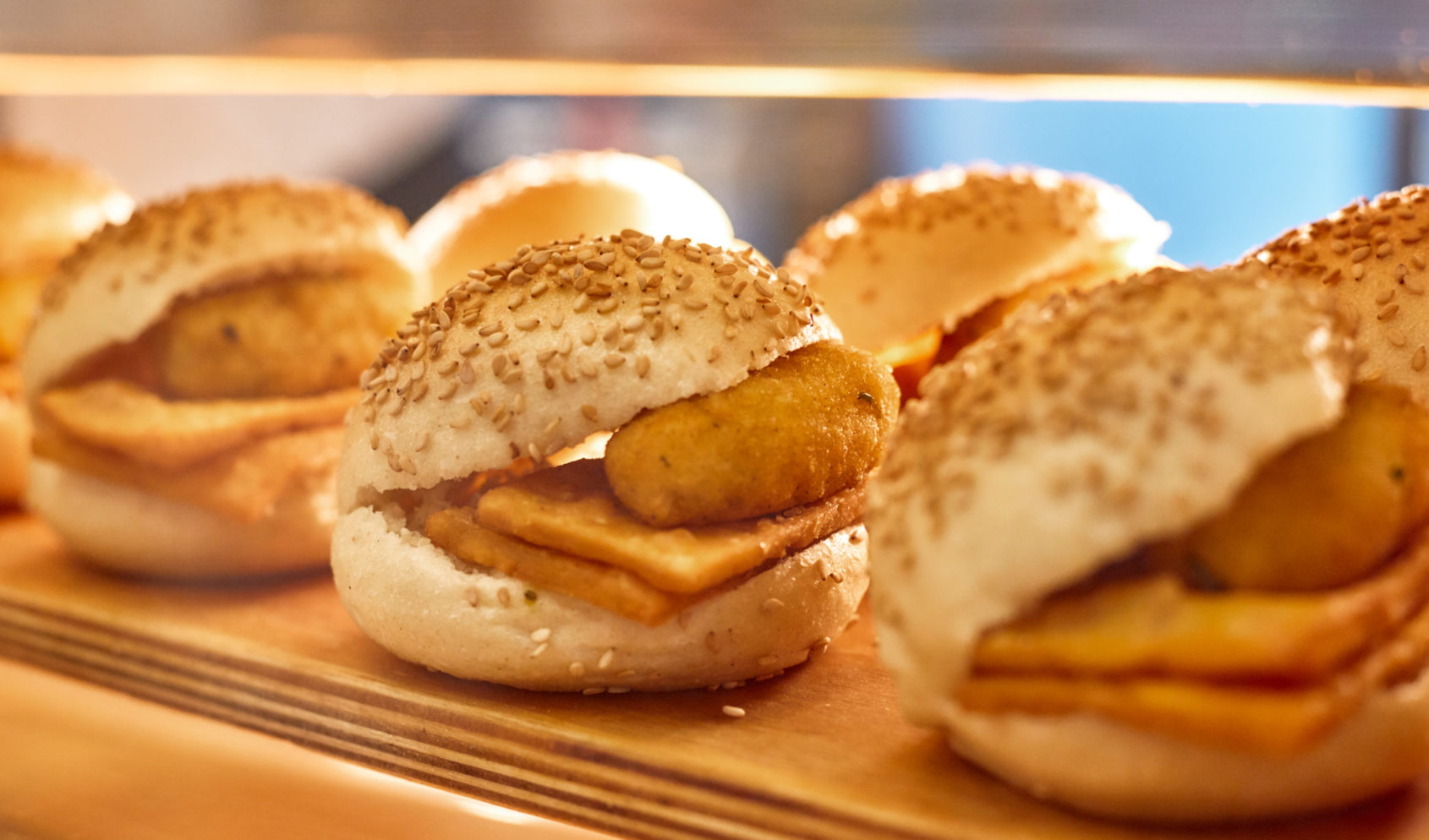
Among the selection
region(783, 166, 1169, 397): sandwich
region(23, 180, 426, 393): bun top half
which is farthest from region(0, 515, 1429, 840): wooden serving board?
region(783, 166, 1169, 397): sandwich

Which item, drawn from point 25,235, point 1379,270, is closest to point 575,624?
point 1379,270

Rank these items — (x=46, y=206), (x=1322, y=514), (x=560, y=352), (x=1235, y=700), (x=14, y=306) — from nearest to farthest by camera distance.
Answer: (x=1235, y=700)
(x=1322, y=514)
(x=560, y=352)
(x=14, y=306)
(x=46, y=206)

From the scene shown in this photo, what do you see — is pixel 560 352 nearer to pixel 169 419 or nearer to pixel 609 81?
pixel 169 419

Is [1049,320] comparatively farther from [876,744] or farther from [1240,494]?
[876,744]

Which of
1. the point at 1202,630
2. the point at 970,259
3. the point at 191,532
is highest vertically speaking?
the point at 970,259

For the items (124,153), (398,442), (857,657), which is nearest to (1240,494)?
(857,657)

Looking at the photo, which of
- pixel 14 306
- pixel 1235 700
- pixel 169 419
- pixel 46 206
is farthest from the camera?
pixel 46 206

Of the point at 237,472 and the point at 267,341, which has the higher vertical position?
the point at 267,341

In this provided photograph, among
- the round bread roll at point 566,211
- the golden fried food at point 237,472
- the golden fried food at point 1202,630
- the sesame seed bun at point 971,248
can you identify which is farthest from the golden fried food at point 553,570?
the round bread roll at point 566,211

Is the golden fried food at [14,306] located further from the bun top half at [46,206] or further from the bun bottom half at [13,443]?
the bun bottom half at [13,443]
